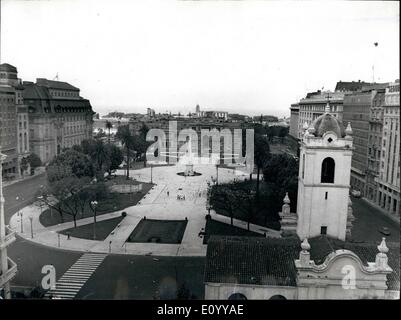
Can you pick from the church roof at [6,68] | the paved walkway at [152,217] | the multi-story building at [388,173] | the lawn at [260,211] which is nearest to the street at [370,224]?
the multi-story building at [388,173]

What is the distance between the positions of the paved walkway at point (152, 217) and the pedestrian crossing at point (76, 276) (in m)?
1.14

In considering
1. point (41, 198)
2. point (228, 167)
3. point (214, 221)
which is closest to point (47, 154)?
point (41, 198)

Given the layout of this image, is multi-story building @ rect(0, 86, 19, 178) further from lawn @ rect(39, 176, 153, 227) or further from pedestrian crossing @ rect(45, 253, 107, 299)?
pedestrian crossing @ rect(45, 253, 107, 299)

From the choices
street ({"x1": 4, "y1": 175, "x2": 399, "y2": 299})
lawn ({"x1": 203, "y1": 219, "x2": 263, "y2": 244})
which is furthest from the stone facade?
lawn ({"x1": 203, "y1": 219, "x2": 263, "y2": 244})

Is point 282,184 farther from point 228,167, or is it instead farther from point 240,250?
point 228,167

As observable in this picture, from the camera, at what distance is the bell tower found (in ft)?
51.3

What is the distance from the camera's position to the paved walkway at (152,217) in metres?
22.6

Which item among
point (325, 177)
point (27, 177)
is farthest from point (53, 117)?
point (325, 177)

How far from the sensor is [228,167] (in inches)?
1913

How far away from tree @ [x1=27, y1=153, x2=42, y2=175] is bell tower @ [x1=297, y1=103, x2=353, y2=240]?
101 feet

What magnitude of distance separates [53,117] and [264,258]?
32.7 m

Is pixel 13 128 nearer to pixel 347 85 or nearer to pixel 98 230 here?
pixel 98 230
